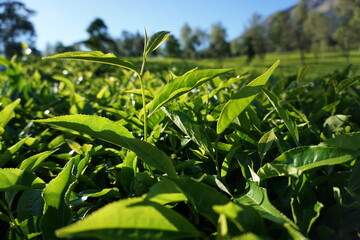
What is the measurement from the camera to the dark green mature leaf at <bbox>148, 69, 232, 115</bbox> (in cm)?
93

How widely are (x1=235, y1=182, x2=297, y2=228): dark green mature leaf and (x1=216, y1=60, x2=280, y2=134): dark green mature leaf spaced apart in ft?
0.69

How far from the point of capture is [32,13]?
54750 mm

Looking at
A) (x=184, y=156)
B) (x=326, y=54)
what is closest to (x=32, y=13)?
(x=326, y=54)

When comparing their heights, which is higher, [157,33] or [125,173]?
[157,33]

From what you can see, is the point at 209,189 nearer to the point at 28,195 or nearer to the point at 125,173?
the point at 125,173

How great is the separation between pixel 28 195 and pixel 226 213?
652 millimetres

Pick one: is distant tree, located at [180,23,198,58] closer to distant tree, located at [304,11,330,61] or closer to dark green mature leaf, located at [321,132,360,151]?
distant tree, located at [304,11,330,61]

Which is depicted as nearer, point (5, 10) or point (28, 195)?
point (28, 195)

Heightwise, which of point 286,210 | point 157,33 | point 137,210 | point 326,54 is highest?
point 157,33

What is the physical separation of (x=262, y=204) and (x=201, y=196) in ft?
0.50

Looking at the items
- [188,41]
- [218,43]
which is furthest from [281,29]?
[188,41]

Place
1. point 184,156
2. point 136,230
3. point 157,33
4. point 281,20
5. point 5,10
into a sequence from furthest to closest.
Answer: point 281,20 < point 5,10 < point 184,156 < point 157,33 < point 136,230

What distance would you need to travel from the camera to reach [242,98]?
92 cm

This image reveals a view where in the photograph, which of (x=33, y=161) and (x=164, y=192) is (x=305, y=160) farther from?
(x=33, y=161)
